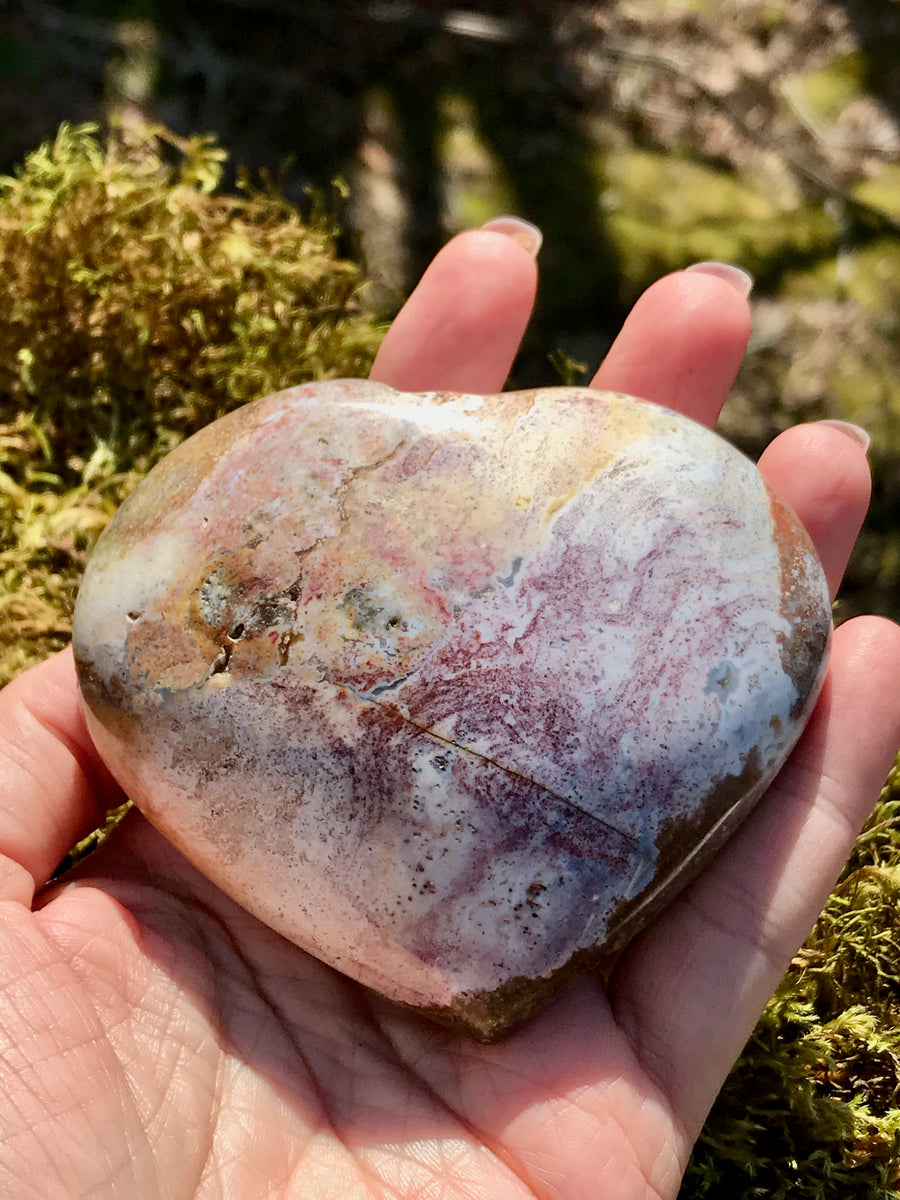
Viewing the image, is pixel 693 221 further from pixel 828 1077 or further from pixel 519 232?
pixel 828 1077

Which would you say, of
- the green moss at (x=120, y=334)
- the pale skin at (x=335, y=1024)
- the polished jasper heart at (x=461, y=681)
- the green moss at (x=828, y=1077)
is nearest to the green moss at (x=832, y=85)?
the green moss at (x=120, y=334)

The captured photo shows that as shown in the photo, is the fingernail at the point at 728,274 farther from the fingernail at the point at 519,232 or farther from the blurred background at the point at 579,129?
the blurred background at the point at 579,129

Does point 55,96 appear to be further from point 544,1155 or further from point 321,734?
point 544,1155

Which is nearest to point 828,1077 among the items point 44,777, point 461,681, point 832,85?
point 461,681

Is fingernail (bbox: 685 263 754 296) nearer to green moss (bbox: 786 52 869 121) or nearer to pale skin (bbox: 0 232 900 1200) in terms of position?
pale skin (bbox: 0 232 900 1200)

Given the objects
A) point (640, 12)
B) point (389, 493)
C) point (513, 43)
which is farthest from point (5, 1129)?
point (640, 12)

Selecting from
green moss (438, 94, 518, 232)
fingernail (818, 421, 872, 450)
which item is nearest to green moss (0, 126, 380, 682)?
green moss (438, 94, 518, 232)
